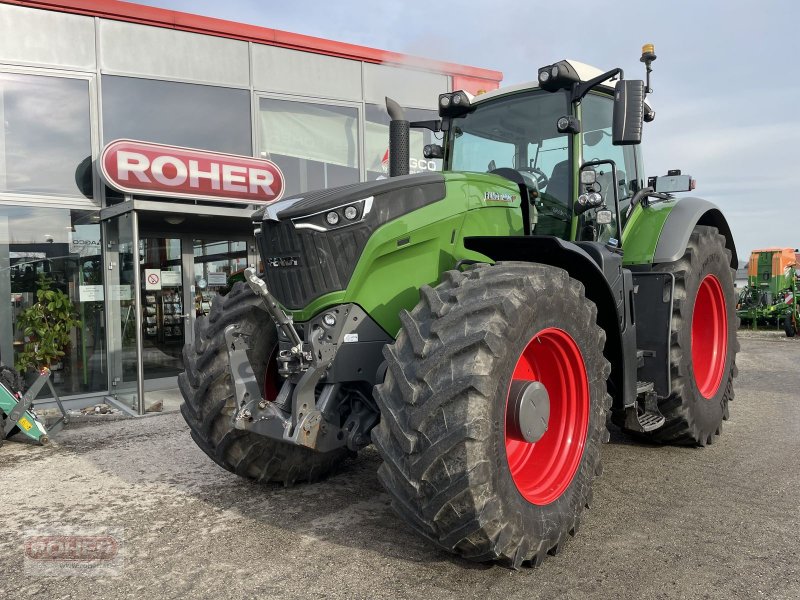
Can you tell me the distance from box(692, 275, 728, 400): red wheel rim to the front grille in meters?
3.42

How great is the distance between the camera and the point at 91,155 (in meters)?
8.54

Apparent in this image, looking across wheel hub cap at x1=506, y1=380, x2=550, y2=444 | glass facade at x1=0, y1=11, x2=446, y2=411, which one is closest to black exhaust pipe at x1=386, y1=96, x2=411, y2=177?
wheel hub cap at x1=506, y1=380, x2=550, y2=444

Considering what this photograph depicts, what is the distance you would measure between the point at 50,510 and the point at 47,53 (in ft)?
21.1

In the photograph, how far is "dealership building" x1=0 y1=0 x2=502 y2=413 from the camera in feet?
26.6

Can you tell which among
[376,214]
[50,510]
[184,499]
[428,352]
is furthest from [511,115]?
[50,510]

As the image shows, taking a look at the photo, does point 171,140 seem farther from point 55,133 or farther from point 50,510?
point 50,510

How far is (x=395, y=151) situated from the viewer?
437cm

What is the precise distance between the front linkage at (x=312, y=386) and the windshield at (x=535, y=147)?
5.57 ft

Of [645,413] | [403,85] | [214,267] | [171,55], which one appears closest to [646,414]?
[645,413]

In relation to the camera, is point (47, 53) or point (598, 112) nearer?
point (598, 112)

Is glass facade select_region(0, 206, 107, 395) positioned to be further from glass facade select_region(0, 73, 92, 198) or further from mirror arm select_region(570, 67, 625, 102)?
mirror arm select_region(570, 67, 625, 102)

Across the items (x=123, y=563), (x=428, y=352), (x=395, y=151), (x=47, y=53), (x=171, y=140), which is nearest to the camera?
(x=428, y=352)

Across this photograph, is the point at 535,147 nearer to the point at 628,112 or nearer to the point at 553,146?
the point at 553,146

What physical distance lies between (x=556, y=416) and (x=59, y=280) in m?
7.31
